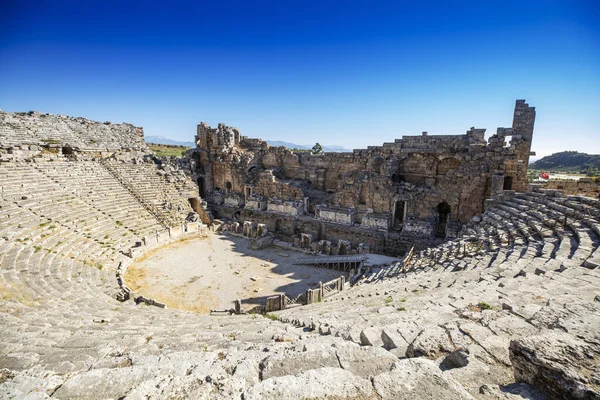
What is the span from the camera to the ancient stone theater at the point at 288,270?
8.98 feet

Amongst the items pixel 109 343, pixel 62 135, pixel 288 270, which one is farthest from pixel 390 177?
→ pixel 62 135

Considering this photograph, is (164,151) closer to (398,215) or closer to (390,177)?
(390,177)

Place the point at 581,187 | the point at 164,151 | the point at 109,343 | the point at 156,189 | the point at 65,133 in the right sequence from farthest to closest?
the point at 164,151
the point at 65,133
the point at 156,189
the point at 581,187
the point at 109,343

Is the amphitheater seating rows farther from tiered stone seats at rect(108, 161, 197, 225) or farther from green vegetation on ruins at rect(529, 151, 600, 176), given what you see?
green vegetation on ruins at rect(529, 151, 600, 176)

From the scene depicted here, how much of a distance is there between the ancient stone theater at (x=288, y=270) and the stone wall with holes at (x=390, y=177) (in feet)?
0.37

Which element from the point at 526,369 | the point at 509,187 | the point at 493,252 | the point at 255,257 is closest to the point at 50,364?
the point at 526,369

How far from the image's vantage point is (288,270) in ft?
48.3

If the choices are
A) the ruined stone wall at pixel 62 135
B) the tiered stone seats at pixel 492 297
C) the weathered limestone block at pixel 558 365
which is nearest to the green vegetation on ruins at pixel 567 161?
the tiered stone seats at pixel 492 297

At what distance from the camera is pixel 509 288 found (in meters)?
5.52

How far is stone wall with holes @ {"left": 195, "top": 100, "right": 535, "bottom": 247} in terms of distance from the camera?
586 inches

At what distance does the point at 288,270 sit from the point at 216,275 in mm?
3631

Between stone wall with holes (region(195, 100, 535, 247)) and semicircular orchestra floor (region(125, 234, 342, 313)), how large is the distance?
13.5 ft

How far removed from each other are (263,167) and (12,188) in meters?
15.5

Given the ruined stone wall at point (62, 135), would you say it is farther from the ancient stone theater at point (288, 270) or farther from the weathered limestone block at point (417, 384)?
the weathered limestone block at point (417, 384)
